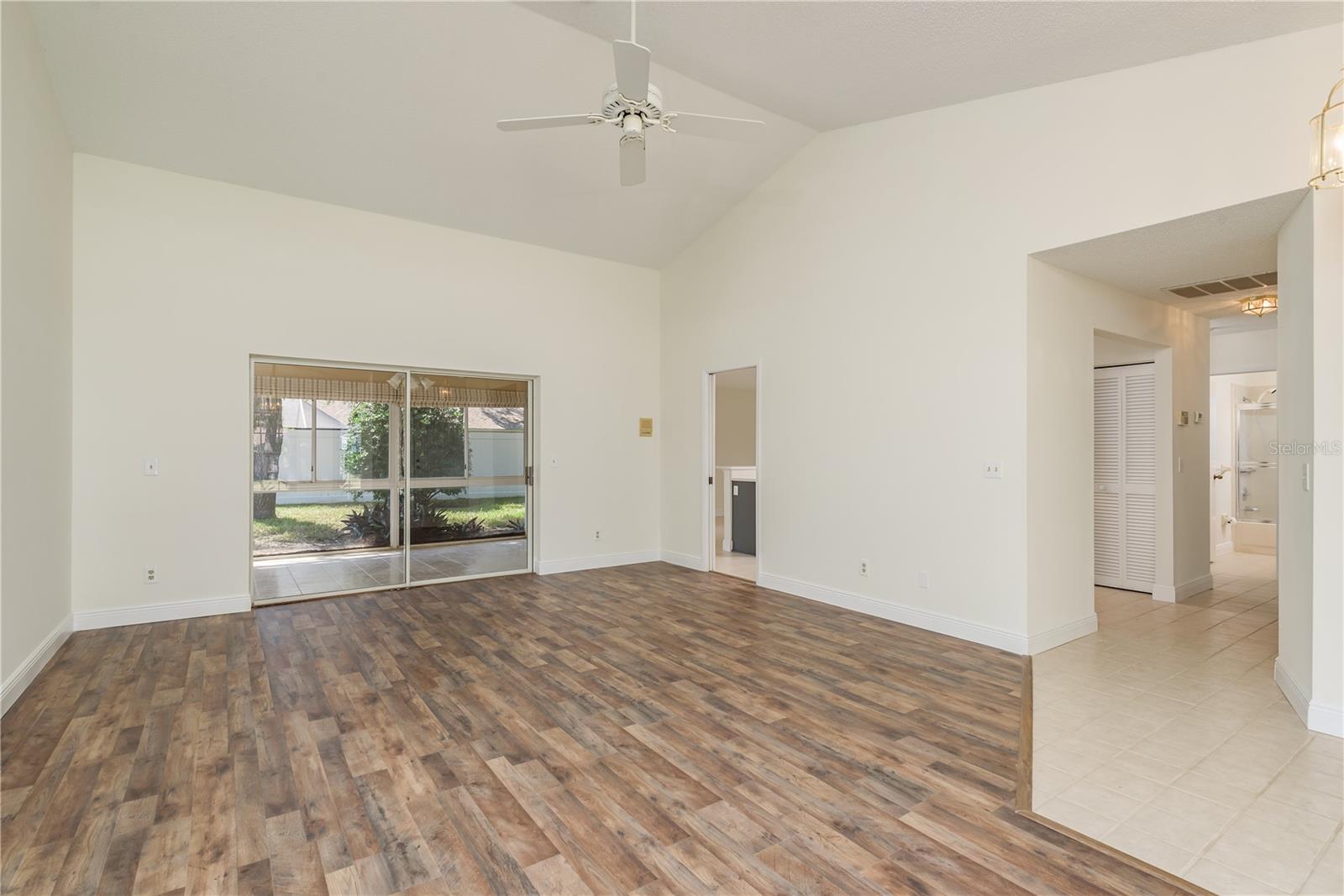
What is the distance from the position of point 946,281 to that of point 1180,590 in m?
3.61

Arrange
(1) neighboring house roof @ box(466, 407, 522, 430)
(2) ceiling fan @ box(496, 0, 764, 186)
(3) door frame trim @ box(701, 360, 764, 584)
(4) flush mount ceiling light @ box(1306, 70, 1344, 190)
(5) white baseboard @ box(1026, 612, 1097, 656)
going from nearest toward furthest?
1. (4) flush mount ceiling light @ box(1306, 70, 1344, 190)
2. (2) ceiling fan @ box(496, 0, 764, 186)
3. (5) white baseboard @ box(1026, 612, 1097, 656)
4. (1) neighboring house roof @ box(466, 407, 522, 430)
5. (3) door frame trim @ box(701, 360, 764, 584)

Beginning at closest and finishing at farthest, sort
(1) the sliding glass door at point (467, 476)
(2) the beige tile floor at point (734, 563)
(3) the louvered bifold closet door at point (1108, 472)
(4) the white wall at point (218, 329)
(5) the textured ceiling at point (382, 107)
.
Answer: (5) the textured ceiling at point (382, 107), (4) the white wall at point (218, 329), (3) the louvered bifold closet door at point (1108, 472), (1) the sliding glass door at point (467, 476), (2) the beige tile floor at point (734, 563)

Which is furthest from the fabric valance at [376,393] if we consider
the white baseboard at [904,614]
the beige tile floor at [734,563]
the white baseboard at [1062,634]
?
the white baseboard at [1062,634]

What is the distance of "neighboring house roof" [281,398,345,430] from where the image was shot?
535cm

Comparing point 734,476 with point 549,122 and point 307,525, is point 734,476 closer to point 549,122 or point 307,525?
point 307,525

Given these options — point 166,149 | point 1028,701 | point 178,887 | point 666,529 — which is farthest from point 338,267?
point 1028,701

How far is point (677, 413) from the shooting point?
23.0 ft

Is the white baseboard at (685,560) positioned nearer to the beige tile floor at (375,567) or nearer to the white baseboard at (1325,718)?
the beige tile floor at (375,567)

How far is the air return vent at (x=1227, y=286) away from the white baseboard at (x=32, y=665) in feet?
25.2

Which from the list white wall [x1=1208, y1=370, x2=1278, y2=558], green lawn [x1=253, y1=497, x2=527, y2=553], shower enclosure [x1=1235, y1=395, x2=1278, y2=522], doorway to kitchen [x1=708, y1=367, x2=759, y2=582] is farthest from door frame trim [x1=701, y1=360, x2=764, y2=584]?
shower enclosure [x1=1235, y1=395, x2=1278, y2=522]

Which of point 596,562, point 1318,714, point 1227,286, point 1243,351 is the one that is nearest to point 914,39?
point 1227,286

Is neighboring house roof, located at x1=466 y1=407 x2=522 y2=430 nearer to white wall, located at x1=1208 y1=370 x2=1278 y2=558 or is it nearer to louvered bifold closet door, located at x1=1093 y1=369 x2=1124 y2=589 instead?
louvered bifold closet door, located at x1=1093 y1=369 x2=1124 y2=589

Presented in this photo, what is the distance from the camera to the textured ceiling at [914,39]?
3025 mm

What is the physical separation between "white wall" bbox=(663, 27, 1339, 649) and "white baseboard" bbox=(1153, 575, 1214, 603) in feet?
1.69
